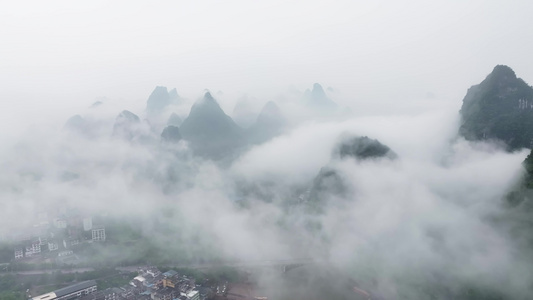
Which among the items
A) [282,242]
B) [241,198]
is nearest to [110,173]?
[241,198]

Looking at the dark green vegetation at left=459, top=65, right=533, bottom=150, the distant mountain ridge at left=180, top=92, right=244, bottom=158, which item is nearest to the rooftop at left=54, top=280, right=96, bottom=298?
the distant mountain ridge at left=180, top=92, right=244, bottom=158

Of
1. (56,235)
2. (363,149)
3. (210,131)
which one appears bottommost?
(56,235)

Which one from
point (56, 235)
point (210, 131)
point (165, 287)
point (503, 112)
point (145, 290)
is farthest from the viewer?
point (210, 131)

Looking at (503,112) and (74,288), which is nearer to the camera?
(74,288)

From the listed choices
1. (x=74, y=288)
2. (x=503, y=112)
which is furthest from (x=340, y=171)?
(x=74, y=288)

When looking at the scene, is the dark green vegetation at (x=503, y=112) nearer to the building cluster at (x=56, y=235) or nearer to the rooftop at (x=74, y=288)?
the rooftop at (x=74, y=288)

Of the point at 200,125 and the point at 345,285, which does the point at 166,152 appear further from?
the point at 345,285

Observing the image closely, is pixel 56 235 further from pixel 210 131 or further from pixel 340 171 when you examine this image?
pixel 340 171

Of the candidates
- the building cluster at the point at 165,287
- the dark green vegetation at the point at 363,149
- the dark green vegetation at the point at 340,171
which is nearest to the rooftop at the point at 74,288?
the building cluster at the point at 165,287
